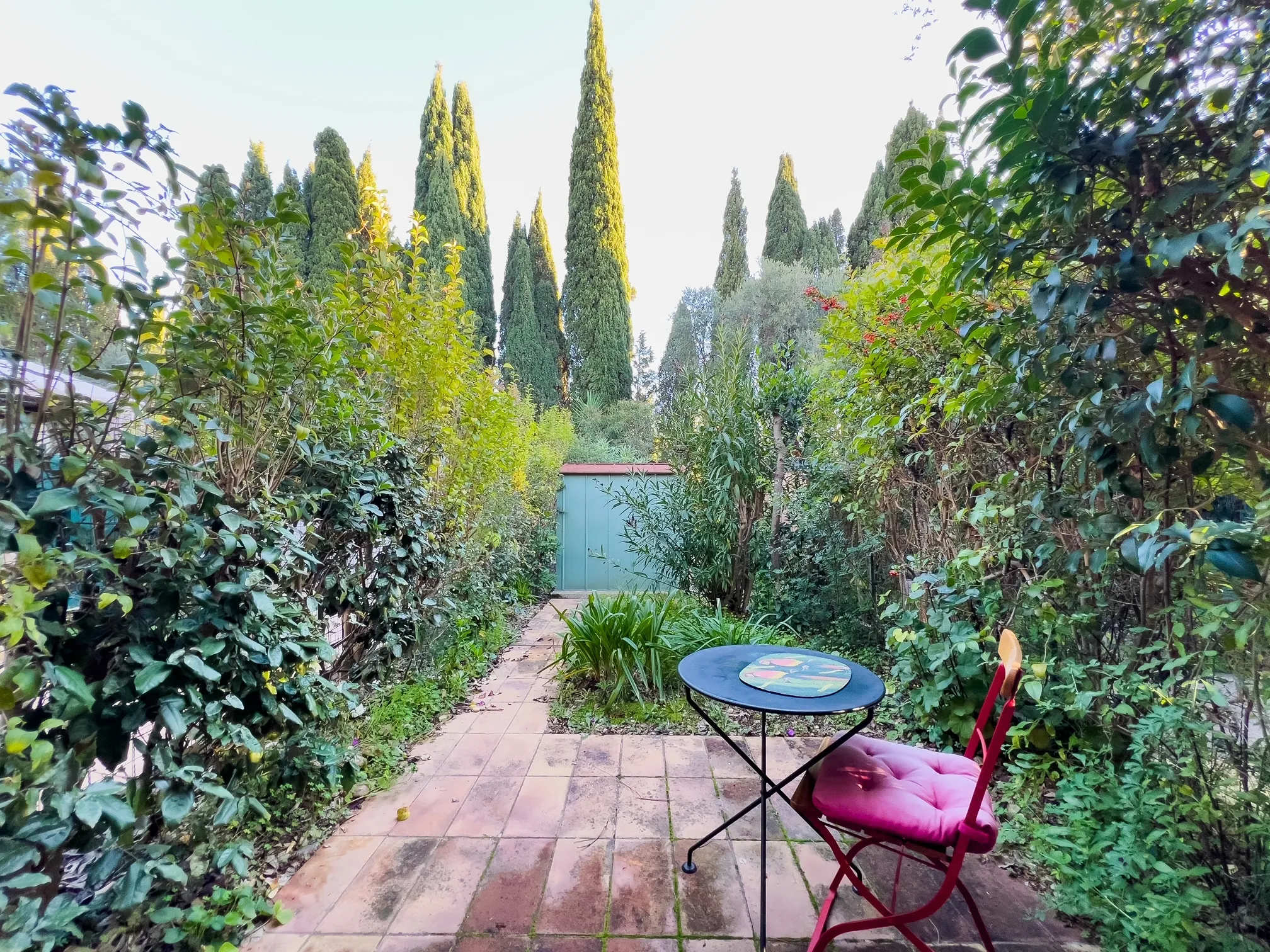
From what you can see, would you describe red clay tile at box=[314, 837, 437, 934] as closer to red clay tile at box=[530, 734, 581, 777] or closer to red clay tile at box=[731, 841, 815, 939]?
red clay tile at box=[530, 734, 581, 777]

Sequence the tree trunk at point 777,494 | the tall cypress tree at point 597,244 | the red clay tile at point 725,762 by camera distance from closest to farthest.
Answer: the red clay tile at point 725,762
the tree trunk at point 777,494
the tall cypress tree at point 597,244

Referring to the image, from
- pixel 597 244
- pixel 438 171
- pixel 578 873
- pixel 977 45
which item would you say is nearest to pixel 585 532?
pixel 578 873

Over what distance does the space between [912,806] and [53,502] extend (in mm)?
1929

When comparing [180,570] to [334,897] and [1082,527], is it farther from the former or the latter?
[1082,527]

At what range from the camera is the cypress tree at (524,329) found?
47.4ft

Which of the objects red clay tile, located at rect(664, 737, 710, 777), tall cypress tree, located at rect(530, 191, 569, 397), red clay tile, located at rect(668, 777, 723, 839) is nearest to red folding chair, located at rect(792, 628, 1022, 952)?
red clay tile, located at rect(668, 777, 723, 839)

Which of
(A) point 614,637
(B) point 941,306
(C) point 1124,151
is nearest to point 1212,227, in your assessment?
(C) point 1124,151

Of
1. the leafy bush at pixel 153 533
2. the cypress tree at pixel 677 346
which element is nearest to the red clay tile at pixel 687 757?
the leafy bush at pixel 153 533

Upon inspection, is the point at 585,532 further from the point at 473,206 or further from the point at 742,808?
the point at 473,206

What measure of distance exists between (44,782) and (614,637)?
2.27 m

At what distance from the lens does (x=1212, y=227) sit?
0.85 m

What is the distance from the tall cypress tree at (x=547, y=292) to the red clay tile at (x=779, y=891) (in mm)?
14743

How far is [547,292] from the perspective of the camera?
16.2 m

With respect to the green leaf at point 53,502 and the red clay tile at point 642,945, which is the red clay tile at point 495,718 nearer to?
the red clay tile at point 642,945
